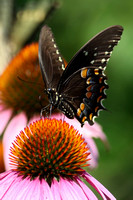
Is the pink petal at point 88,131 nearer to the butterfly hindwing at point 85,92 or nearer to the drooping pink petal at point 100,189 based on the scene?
the butterfly hindwing at point 85,92

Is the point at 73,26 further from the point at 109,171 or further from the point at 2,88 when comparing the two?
the point at 2,88

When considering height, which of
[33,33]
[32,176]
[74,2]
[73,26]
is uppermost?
[74,2]

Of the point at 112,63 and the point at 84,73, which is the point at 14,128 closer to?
the point at 84,73

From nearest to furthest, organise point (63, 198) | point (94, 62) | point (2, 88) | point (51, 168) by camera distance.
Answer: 1. point (63, 198)
2. point (51, 168)
3. point (94, 62)
4. point (2, 88)

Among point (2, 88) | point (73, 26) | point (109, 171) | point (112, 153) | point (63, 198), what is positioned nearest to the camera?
point (63, 198)

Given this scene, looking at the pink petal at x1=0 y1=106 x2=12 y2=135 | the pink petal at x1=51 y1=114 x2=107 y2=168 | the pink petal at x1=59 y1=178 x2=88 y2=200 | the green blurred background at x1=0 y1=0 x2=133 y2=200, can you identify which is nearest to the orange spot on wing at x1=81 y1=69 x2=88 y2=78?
the pink petal at x1=51 y1=114 x2=107 y2=168

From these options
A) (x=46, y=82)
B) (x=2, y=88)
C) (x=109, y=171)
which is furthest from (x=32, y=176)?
(x=109, y=171)

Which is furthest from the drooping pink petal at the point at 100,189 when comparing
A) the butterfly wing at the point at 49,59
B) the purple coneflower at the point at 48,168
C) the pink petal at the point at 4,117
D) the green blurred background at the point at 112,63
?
the green blurred background at the point at 112,63

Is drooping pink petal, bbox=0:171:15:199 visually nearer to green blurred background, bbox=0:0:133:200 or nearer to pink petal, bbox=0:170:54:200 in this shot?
pink petal, bbox=0:170:54:200
